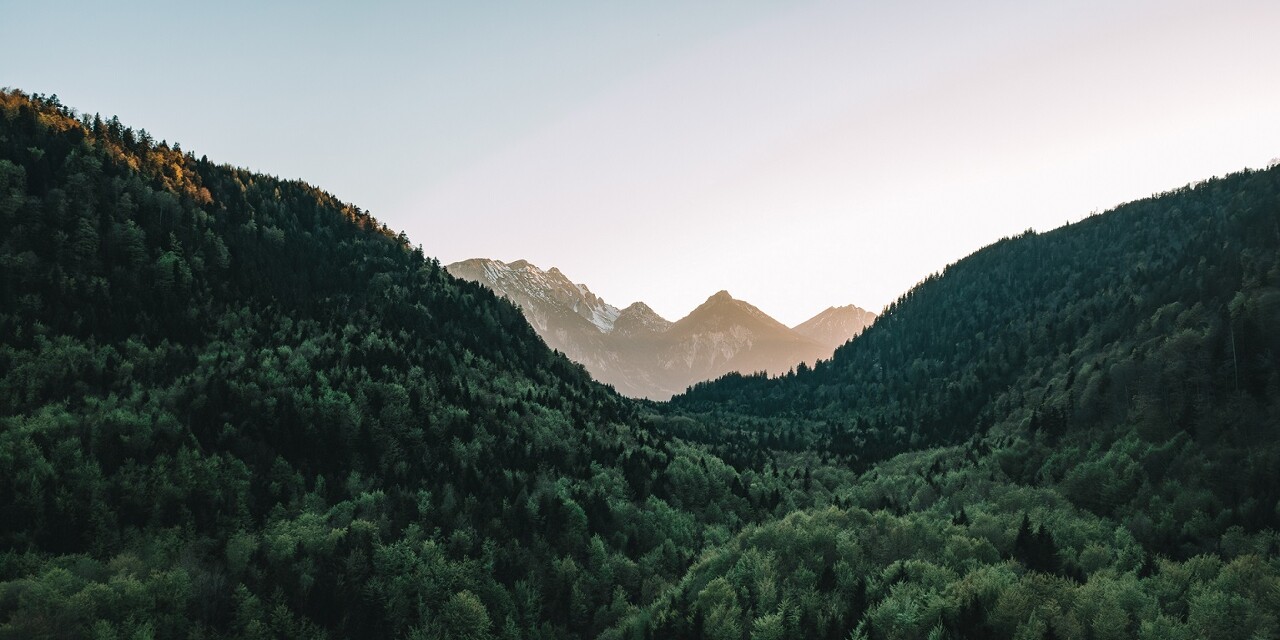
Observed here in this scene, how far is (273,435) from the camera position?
115 m

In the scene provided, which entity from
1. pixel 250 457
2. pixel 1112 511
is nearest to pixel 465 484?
pixel 250 457

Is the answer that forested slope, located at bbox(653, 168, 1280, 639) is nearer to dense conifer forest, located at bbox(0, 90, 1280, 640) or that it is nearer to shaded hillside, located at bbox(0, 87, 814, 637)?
dense conifer forest, located at bbox(0, 90, 1280, 640)

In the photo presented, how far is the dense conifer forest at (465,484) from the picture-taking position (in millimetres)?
74188

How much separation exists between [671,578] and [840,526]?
31774 mm

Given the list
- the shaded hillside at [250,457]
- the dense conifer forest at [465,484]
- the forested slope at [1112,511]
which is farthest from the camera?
the shaded hillside at [250,457]

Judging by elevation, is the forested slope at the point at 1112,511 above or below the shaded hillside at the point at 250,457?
below

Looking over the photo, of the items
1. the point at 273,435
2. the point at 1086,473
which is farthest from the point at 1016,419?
the point at 273,435

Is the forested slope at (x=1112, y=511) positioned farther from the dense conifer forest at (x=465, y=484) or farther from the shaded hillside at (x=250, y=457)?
the shaded hillside at (x=250, y=457)

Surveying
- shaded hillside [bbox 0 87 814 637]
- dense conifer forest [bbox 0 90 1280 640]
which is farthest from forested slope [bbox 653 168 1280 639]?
shaded hillside [bbox 0 87 814 637]

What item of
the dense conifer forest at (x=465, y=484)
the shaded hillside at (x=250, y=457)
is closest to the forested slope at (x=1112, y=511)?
the dense conifer forest at (x=465, y=484)

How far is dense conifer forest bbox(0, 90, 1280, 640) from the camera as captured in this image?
243ft

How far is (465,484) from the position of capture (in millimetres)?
A: 122938

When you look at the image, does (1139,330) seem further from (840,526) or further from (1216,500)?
(840,526)

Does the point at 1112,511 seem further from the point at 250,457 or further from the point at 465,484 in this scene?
the point at 250,457
